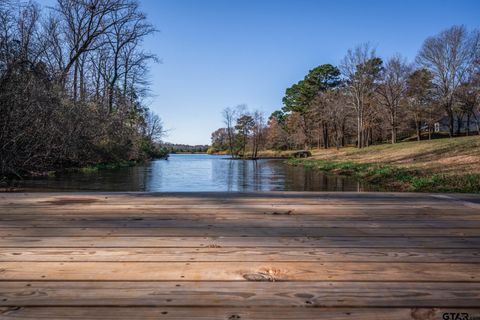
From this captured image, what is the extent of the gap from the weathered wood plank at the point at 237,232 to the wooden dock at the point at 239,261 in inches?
0.5

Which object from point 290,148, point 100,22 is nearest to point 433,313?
point 100,22

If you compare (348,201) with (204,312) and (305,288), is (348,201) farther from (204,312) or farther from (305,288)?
(204,312)

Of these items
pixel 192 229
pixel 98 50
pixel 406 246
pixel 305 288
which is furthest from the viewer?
pixel 98 50

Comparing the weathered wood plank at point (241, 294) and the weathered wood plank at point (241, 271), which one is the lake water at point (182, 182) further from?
the weathered wood plank at point (241, 294)

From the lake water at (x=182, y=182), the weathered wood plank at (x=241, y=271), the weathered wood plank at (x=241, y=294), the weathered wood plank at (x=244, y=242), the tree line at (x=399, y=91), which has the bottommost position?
the lake water at (x=182, y=182)

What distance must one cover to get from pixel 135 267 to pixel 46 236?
96 cm

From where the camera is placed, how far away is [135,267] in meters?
1.66

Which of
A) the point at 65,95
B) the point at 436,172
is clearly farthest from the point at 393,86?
the point at 65,95

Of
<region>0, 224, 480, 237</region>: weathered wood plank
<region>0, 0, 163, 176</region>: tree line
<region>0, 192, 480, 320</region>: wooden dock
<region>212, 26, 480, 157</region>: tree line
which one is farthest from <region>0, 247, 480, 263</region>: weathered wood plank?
<region>212, 26, 480, 157</region>: tree line

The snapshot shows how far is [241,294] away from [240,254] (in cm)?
47

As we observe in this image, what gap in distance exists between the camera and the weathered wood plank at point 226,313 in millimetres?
1207

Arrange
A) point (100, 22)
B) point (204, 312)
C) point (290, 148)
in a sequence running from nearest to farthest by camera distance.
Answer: point (204, 312), point (100, 22), point (290, 148)

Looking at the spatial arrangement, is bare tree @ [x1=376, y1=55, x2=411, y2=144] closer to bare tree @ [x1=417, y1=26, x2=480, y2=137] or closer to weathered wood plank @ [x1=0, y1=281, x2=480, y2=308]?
bare tree @ [x1=417, y1=26, x2=480, y2=137]

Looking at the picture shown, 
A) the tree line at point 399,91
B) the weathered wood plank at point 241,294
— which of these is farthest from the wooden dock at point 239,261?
the tree line at point 399,91
